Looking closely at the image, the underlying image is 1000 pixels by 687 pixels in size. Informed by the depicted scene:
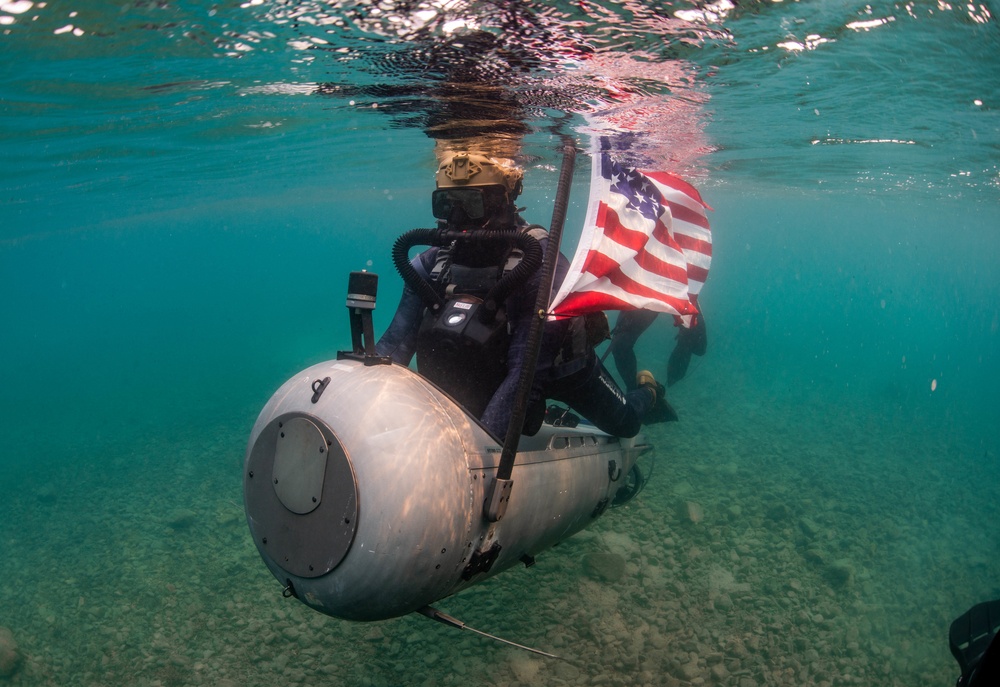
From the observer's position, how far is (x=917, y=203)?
27359 millimetres

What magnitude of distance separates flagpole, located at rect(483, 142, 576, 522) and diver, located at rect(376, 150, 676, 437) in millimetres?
453

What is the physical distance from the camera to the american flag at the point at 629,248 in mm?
3162

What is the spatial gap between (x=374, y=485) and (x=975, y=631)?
4.46m

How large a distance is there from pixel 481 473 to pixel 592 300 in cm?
122

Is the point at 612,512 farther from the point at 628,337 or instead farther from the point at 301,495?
the point at 301,495

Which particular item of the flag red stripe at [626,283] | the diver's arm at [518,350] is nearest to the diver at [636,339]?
the flag red stripe at [626,283]

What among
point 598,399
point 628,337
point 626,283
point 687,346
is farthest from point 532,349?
point 687,346

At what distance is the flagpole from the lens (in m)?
2.40

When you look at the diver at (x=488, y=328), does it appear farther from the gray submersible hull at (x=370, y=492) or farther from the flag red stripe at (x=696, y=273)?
the flag red stripe at (x=696, y=273)

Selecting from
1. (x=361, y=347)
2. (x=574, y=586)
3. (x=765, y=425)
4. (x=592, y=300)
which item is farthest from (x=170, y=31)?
(x=765, y=425)

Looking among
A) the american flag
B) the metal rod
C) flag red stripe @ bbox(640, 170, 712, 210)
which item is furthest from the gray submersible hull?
flag red stripe @ bbox(640, 170, 712, 210)

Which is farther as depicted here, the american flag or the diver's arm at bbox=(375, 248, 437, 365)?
the diver's arm at bbox=(375, 248, 437, 365)

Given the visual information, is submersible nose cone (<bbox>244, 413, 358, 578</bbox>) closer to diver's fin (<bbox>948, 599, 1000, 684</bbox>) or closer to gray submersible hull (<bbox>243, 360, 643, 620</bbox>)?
gray submersible hull (<bbox>243, 360, 643, 620</bbox>)

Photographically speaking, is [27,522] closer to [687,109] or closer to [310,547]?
[310,547]
